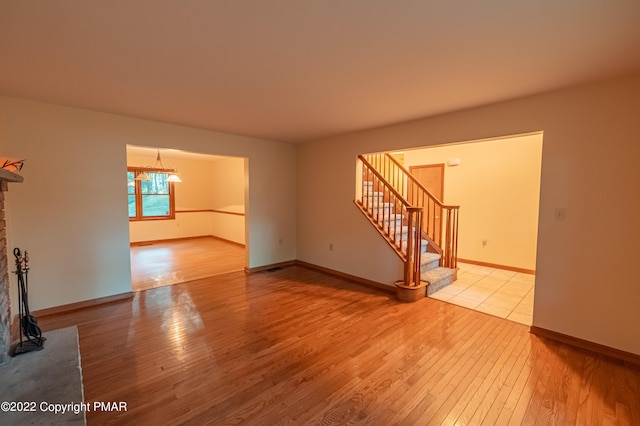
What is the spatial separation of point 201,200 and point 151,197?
1347 mm

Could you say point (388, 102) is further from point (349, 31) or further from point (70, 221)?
point (70, 221)

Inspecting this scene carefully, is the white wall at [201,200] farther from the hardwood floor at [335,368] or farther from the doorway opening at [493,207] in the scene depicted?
the doorway opening at [493,207]

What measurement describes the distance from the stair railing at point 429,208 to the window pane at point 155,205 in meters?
6.37

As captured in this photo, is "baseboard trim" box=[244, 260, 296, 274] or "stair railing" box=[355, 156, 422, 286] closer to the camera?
"stair railing" box=[355, 156, 422, 286]

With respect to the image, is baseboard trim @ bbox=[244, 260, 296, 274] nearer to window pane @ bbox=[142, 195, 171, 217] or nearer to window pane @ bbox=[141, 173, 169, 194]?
window pane @ bbox=[142, 195, 171, 217]

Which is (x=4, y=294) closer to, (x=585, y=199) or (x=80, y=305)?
(x=80, y=305)

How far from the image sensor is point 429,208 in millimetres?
5539

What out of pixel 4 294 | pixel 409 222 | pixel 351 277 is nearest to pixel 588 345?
pixel 409 222

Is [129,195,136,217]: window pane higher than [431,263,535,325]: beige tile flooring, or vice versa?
[129,195,136,217]: window pane

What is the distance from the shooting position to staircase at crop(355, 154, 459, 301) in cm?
379

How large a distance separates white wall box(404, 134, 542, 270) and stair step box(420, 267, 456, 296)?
1.46 meters

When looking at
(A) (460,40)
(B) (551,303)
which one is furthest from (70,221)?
(B) (551,303)

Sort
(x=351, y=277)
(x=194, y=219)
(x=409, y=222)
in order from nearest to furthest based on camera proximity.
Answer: (x=409, y=222)
(x=351, y=277)
(x=194, y=219)

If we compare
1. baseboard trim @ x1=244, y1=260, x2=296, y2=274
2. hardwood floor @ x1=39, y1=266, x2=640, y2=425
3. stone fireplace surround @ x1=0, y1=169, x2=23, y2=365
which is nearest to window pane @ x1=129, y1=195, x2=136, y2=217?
baseboard trim @ x1=244, y1=260, x2=296, y2=274
